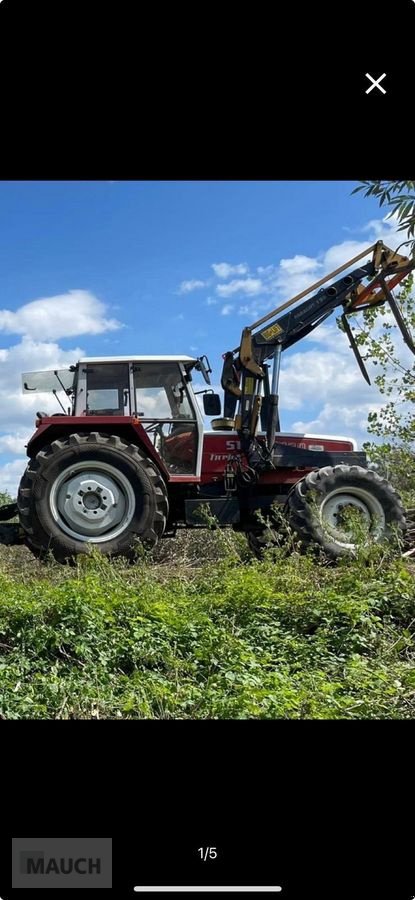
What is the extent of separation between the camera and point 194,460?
7.61 meters

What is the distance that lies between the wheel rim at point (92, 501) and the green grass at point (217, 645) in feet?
3.49

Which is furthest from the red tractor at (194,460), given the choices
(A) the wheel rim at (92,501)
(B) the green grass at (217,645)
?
(B) the green grass at (217,645)

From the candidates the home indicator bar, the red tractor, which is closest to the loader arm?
the red tractor

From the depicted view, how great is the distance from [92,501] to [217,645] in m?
3.37

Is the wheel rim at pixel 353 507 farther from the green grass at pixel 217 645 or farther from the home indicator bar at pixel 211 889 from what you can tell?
the home indicator bar at pixel 211 889

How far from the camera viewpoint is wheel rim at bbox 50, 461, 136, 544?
6883 millimetres

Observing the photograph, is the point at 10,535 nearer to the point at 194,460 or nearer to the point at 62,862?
the point at 194,460

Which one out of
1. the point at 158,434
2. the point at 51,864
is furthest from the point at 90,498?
the point at 51,864

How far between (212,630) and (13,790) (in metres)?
2.55
